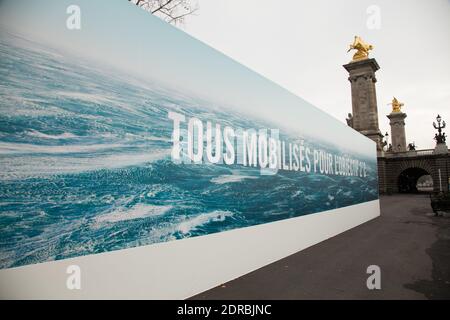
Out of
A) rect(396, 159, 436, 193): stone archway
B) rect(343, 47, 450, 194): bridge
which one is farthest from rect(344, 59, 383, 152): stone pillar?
rect(396, 159, 436, 193): stone archway

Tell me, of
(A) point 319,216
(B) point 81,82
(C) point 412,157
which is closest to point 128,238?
(B) point 81,82

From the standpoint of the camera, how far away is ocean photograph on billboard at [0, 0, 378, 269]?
3.13 meters

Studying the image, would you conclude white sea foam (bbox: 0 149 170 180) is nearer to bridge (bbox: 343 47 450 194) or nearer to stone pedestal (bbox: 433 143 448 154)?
bridge (bbox: 343 47 450 194)

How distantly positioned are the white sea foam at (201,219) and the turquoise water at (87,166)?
0.08 feet

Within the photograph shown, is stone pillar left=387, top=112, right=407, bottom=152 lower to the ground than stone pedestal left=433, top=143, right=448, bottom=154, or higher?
higher

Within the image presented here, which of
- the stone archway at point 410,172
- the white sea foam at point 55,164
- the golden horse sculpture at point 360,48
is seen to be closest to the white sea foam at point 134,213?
the white sea foam at point 55,164

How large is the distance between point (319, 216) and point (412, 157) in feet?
126

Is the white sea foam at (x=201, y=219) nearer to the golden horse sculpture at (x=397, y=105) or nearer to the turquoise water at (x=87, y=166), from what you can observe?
the turquoise water at (x=87, y=166)

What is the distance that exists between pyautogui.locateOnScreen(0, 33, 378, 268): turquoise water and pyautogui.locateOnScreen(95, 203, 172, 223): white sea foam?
0.04 ft

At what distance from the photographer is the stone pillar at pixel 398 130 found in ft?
181
